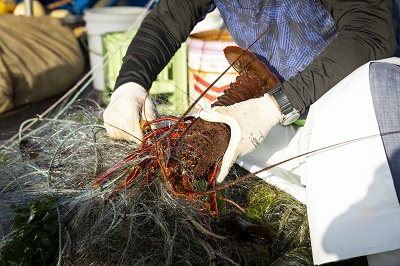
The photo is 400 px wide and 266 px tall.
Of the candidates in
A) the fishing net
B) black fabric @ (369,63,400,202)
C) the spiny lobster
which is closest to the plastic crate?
the fishing net

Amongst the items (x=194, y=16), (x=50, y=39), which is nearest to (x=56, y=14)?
(x=50, y=39)

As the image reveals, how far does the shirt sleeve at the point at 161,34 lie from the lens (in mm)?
2469

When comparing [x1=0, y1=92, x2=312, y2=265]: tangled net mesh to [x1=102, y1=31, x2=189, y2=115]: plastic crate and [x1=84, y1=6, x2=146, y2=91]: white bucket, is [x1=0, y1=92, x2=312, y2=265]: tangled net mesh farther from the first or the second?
[x1=84, y1=6, x2=146, y2=91]: white bucket

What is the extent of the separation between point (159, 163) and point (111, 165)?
374 millimetres

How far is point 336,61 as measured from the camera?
209cm

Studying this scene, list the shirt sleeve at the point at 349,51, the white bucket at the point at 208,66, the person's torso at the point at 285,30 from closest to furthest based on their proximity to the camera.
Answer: the shirt sleeve at the point at 349,51 → the person's torso at the point at 285,30 → the white bucket at the point at 208,66

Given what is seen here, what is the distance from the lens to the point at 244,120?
1.99 m

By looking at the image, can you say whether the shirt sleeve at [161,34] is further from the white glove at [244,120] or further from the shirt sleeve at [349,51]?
the shirt sleeve at [349,51]

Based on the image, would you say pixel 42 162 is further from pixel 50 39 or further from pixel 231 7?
pixel 50 39

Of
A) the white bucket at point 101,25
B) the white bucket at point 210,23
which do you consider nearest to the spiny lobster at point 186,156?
the white bucket at point 210,23

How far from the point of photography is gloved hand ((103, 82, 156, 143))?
218cm

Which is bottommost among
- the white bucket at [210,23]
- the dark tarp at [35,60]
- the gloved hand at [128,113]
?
the dark tarp at [35,60]

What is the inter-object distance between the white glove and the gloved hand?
0.34 metres

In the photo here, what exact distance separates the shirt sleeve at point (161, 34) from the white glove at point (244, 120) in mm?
584
